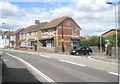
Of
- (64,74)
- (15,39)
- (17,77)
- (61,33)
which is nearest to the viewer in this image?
(17,77)

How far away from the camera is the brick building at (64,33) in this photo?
81.2 metres

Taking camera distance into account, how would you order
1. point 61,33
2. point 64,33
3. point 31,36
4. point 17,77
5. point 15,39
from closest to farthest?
Answer: point 17,77 < point 61,33 < point 64,33 < point 31,36 < point 15,39

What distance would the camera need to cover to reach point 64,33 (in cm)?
8244

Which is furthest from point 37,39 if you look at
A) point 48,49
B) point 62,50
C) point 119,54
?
point 119,54

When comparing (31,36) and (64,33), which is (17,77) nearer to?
(64,33)

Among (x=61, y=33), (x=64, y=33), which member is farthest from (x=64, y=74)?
(x=64, y=33)

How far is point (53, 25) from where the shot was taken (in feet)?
275

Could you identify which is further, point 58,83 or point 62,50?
point 62,50

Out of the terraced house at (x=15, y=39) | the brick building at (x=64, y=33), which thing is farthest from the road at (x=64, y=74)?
the terraced house at (x=15, y=39)

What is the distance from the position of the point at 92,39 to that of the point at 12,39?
6350cm

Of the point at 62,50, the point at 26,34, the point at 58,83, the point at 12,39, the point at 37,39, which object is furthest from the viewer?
the point at 12,39

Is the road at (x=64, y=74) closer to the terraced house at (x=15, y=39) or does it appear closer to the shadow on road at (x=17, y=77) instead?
the shadow on road at (x=17, y=77)

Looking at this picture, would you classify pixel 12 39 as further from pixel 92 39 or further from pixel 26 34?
pixel 92 39

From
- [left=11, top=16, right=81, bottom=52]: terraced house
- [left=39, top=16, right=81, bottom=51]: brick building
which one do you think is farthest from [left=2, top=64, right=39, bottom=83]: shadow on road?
[left=39, top=16, right=81, bottom=51]: brick building
